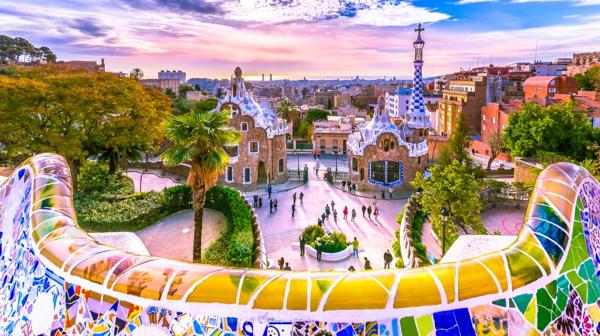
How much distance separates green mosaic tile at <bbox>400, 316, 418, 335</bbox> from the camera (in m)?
4.61

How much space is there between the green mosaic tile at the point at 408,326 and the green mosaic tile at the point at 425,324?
41mm

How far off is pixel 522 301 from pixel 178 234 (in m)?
20.4

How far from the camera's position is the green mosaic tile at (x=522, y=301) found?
192 inches

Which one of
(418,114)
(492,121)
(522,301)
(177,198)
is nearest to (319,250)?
(177,198)

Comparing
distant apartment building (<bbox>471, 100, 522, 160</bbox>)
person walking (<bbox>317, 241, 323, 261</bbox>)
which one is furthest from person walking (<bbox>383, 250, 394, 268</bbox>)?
distant apartment building (<bbox>471, 100, 522, 160</bbox>)

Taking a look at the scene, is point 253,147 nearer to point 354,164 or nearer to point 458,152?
point 354,164

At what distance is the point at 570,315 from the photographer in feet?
17.5

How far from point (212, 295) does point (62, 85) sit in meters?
26.6

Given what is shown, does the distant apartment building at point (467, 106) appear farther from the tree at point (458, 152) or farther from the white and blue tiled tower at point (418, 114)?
the tree at point (458, 152)

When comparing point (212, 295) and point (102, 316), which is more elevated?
point (212, 295)

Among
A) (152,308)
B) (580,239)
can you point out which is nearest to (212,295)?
(152,308)

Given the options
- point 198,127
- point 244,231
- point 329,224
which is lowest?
point 329,224

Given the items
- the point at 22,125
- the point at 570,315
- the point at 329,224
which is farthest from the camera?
the point at 329,224

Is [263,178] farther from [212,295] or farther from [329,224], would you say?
[212,295]
